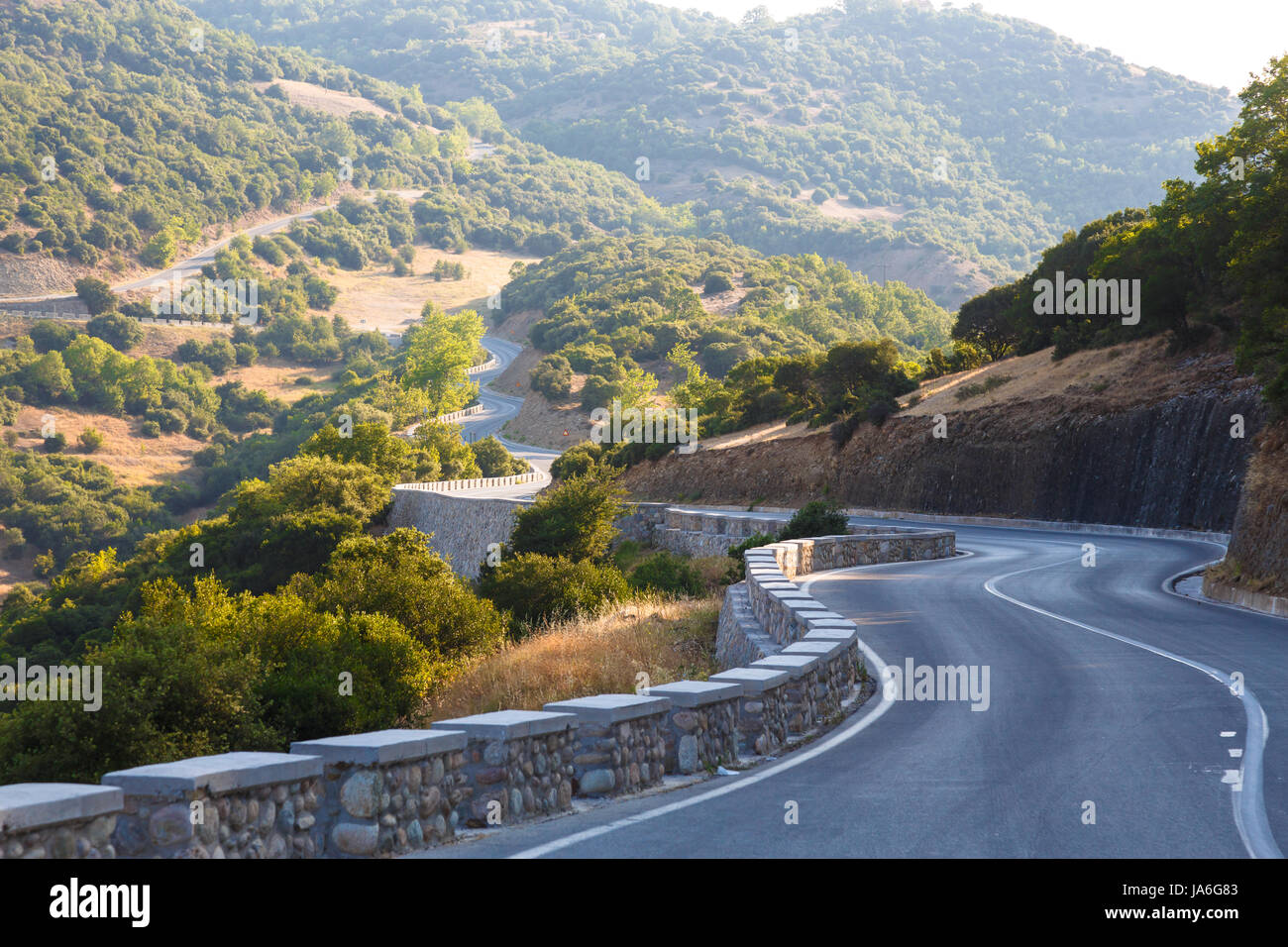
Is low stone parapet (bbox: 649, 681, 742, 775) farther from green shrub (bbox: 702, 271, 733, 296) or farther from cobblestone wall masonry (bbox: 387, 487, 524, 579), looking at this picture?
green shrub (bbox: 702, 271, 733, 296)

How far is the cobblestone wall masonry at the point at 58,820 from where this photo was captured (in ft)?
15.1

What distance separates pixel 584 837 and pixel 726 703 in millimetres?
2798

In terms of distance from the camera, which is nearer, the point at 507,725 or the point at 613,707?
the point at 507,725

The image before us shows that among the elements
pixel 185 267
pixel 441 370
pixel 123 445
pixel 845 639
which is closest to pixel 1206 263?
pixel 845 639

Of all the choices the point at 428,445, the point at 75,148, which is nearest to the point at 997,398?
the point at 428,445

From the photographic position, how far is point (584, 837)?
6.46 m

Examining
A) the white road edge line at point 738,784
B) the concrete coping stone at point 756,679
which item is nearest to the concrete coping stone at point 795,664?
the concrete coping stone at point 756,679

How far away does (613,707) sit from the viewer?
305 inches

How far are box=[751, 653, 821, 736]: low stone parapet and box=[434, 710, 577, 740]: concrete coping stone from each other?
3122 mm

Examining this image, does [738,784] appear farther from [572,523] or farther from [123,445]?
[123,445]

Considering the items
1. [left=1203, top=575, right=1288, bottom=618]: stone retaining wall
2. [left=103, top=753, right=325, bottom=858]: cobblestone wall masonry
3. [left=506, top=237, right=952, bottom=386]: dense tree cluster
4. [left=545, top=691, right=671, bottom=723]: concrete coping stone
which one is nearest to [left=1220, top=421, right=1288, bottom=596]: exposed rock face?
[left=1203, top=575, right=1288, bottom=618]: stone retaining wall

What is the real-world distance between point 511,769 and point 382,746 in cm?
115

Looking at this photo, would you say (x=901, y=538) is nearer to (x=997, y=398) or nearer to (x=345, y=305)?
(x=997, y=398)

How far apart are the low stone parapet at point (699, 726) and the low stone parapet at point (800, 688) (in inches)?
39.2
